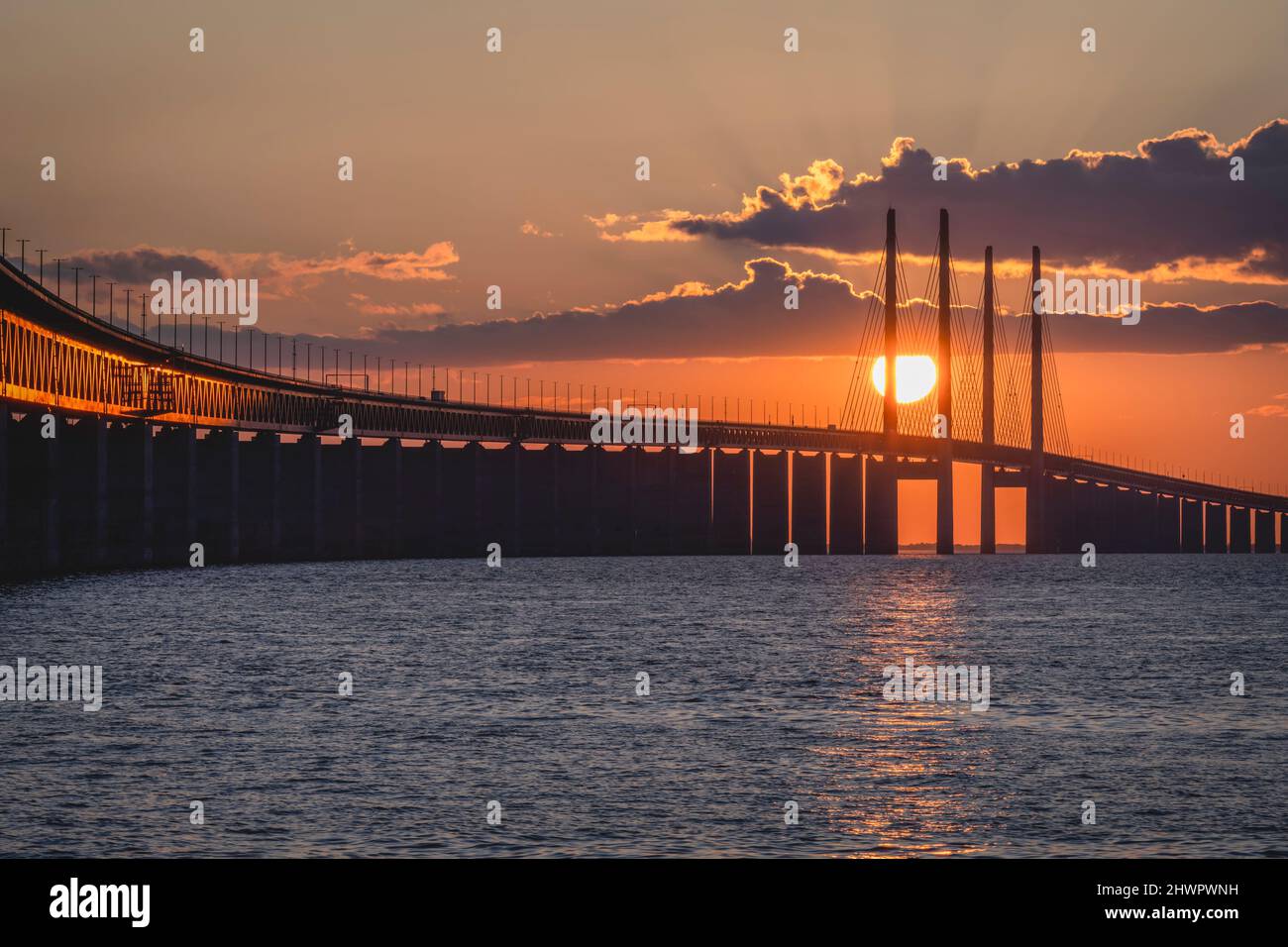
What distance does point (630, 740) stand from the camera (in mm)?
33750

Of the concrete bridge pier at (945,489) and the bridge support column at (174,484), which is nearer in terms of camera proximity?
the bridge support column at (174,484)

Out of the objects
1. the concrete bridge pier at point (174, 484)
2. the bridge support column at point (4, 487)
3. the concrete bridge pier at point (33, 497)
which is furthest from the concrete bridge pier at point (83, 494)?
the concrete bridge pier at point (174, 484)

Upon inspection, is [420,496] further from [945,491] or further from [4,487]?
[4,487]

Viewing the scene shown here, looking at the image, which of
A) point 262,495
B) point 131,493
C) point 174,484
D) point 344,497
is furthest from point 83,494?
point 344,497

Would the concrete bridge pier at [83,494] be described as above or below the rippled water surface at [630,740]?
above

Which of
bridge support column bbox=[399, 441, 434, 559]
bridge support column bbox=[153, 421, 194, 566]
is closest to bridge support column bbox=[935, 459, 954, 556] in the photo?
bridge support column bbox=[399, 441, 434, 559]

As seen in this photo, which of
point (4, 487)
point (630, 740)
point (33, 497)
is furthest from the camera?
point (33, 497)

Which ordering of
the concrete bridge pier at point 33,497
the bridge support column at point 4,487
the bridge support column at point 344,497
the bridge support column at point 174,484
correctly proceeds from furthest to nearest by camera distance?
the bridge support column at point 344,497, the bridge support column at point 174,484, the concrete bridge pier at point 33,497, the bridge support column at point 4,487

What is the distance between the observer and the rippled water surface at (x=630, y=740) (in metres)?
23.3

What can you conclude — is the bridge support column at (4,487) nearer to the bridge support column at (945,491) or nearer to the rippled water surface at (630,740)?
the rippled water surface at (630,740)

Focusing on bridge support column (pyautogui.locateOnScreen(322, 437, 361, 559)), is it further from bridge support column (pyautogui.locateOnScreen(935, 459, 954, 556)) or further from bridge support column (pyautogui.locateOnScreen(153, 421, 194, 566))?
bridge support column (pyautogui.locateOnScreen(935, 459, 954, 556))

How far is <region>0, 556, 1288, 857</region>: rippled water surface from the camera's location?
2333 cm
